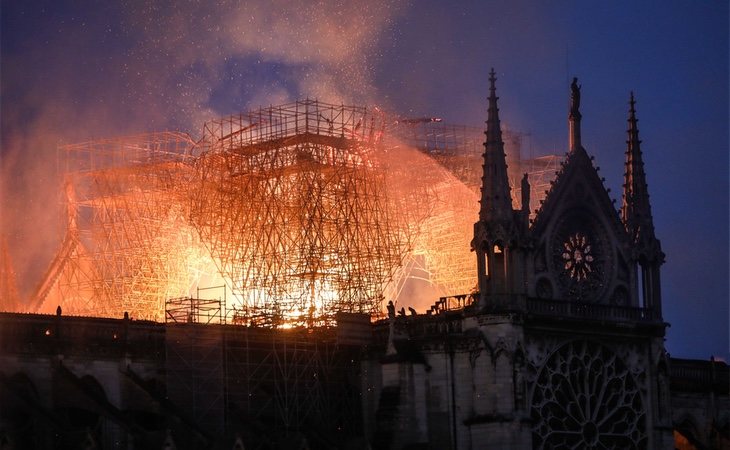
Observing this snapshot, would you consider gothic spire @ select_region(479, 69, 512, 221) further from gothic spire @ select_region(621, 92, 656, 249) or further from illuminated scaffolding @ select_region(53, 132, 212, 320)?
illuminated scaffolding @ select_region(53, 132, 212, 320)

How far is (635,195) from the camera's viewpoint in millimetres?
84812

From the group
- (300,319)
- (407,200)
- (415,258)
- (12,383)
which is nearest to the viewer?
(12,383)

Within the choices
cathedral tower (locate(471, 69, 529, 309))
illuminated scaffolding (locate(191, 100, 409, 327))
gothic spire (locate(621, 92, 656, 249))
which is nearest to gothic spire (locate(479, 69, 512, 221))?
cathedral tower (locate(471, 69, 529, 309))

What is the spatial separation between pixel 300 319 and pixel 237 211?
37.3 ft

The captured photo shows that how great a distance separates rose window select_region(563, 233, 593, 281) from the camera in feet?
265

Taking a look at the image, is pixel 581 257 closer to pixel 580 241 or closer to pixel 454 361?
pixel 580 241

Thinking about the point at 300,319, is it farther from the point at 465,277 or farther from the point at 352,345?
the point at 465,277

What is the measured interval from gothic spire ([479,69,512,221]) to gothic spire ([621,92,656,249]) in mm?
8279

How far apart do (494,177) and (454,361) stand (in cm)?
814

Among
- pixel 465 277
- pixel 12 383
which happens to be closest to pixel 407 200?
pixel 465 277

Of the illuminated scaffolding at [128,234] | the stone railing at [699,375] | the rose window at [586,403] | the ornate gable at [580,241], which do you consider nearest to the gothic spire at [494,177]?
the ornate gable at [580,241]

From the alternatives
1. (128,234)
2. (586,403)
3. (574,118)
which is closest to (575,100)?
(574,118)

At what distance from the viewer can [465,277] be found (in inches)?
4154

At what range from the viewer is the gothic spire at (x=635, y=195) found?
83.8 meters
